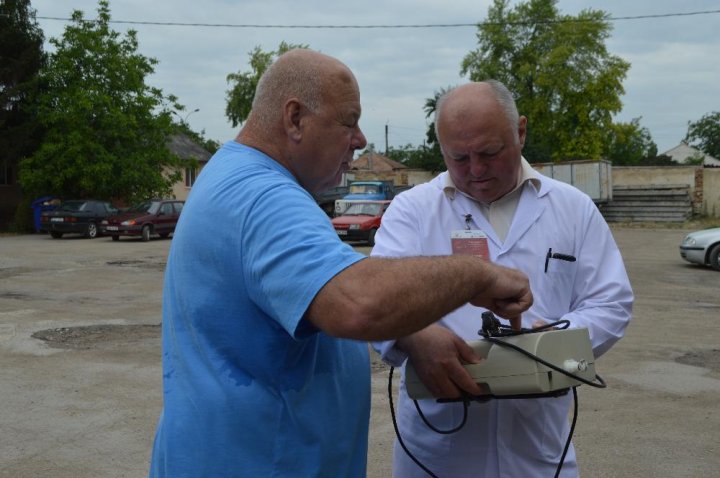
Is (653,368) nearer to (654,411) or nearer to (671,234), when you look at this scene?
(654,411)

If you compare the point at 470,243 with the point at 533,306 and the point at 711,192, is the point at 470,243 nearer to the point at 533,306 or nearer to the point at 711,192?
the point at 533,306

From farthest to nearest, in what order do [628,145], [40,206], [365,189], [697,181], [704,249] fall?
[628,145], [697,181], [40,206], [365,189], [704,249]

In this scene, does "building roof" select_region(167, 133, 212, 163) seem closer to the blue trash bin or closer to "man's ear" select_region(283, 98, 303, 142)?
the blue trash bin

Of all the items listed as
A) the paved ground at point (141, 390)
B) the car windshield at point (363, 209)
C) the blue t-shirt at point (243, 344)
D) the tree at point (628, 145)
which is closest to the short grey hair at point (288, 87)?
the blue t-shirt at point (243, 344)

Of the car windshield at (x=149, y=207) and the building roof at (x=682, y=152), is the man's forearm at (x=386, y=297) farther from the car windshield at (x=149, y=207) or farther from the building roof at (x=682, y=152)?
the building roof at (x=682, y=152)

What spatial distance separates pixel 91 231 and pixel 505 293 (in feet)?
99.2

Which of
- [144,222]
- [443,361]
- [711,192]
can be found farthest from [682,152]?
[443,361]

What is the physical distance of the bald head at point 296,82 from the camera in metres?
1.91

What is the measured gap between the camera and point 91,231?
98.9 ft

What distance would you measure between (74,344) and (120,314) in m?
2.12

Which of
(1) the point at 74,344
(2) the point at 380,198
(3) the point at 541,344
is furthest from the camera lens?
(2) the point at 380,198

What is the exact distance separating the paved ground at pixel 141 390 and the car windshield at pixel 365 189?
19.4 metres

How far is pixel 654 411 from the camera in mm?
6445

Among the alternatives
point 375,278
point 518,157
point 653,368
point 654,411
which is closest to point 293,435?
point 375,278
